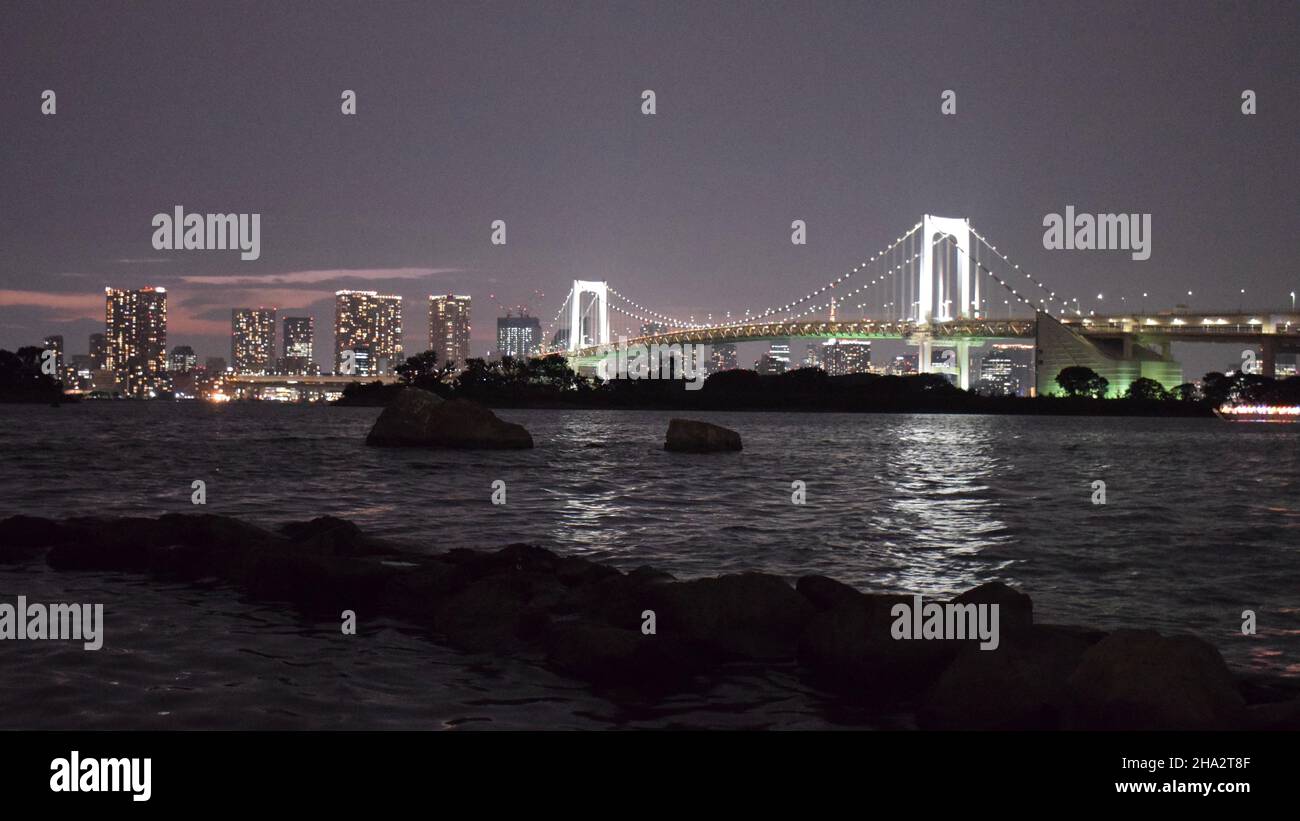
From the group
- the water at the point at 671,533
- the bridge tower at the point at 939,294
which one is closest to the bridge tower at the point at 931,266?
the bridge tower at the point at 939,294

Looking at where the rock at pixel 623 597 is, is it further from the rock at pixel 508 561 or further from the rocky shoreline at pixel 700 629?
the rock at pixel 508 561

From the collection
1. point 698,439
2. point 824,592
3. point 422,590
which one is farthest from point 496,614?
point 698,439

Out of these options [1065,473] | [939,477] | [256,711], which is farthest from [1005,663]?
[1065,473]

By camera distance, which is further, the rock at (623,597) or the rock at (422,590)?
the rock at (422,590)

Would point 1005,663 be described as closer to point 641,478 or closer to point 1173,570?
point 1173,570

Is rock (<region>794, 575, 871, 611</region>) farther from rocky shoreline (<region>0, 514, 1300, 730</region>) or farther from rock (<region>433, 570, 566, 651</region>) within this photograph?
rock (<region>433, 570, 566, 651</region>)

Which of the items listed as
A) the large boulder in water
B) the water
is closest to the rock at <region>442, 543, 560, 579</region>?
the water

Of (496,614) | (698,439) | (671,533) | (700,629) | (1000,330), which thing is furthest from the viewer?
(1000,330)

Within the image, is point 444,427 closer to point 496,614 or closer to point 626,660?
point 496,614
